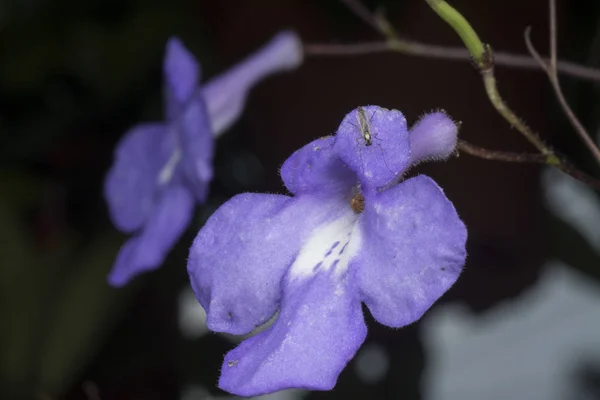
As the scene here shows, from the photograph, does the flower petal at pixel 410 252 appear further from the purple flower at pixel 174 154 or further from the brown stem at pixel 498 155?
the purple flower at pixel 174 154

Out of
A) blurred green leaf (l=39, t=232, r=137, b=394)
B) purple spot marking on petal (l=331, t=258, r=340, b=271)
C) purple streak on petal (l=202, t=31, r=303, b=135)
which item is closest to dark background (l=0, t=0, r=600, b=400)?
blurred green leaf (l=39, t=232, r=137, b=394)

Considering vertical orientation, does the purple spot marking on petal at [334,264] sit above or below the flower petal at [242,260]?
below

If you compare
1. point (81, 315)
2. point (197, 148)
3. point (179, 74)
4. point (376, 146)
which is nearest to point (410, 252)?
point (376, 146)

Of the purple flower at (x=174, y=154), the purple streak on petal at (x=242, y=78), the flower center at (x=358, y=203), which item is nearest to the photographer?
the flower center at (x=358, y=203)

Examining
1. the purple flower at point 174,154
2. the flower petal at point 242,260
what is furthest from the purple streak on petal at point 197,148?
the flower petal at point 242,260

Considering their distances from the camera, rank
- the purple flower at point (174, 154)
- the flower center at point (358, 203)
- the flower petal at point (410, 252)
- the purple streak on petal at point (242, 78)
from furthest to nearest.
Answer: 1. the purple streak on petal at point (242, 78)
2. the purple flower at point (174, 154)
3. the flower center at point (358, 203)
4. the flower petal at point (410, 252)
